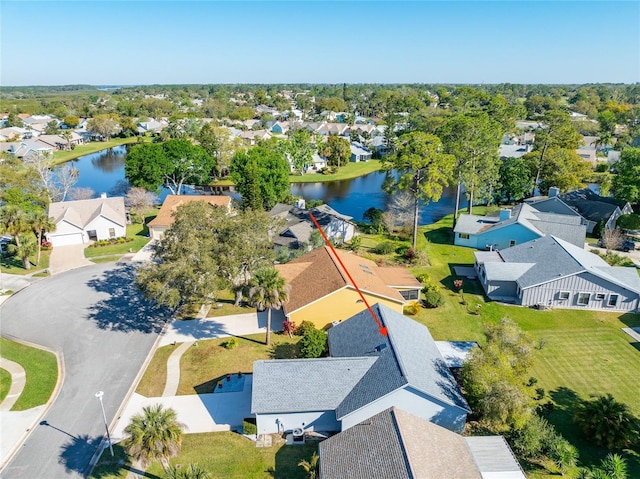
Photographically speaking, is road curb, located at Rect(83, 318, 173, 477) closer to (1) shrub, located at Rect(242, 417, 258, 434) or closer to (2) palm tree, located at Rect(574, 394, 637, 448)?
(1) shrub, located at Rect(242, 417, 258, 434)

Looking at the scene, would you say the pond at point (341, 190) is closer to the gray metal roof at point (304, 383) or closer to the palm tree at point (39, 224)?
the palm tree at point (39, 224)

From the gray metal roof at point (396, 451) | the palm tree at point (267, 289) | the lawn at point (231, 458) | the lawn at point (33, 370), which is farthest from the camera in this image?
the palm tree at point (267, 289)

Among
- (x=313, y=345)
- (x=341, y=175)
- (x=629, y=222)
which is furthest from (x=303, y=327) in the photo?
(x=341, y=175)

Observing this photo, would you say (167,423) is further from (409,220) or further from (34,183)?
(34,183)

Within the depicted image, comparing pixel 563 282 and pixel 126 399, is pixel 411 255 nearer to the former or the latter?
pixel 563 282

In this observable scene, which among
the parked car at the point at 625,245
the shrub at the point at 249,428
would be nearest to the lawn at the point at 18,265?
the shrub at the point at 249,428

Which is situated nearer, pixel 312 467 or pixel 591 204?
pixel 312 467

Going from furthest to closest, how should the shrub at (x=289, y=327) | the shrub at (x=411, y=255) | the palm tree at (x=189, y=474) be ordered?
the shrub at (x=411, y=255)
the shrub at (x=289, y=327)
the palm tree at (x=189, y=474)

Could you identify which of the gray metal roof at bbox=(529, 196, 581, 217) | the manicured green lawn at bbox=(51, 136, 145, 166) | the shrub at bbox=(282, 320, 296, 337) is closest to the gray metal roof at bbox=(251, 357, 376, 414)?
the shrub at bbox=(282, 320, 296, 337)
